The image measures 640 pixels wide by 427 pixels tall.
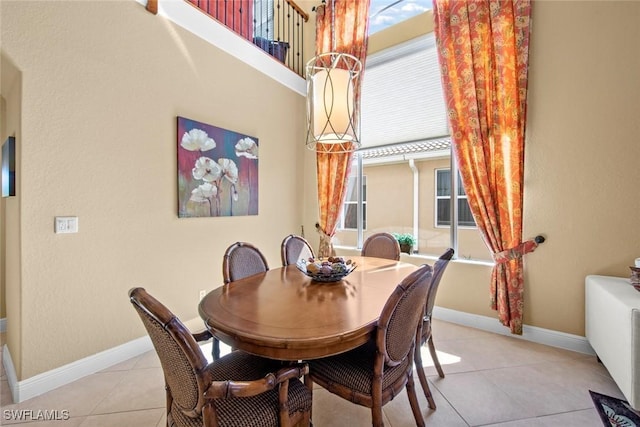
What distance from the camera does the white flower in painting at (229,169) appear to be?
2.99 meters

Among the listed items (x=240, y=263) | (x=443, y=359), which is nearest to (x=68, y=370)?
(x=240, y=263)

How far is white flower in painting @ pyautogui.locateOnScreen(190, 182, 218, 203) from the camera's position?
2746mm

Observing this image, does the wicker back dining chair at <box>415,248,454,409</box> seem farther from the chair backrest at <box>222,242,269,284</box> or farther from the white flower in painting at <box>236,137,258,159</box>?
the white flower in painting at <box>236,137,258,159</box>

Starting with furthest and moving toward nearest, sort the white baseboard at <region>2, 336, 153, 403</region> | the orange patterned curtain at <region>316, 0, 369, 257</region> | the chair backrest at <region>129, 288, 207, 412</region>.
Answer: the orange patterned curtain at <region>316, 0, 369, 257</region> → the white baseboard at <region>2, 336, 153, 403</region> → the chair backrest at <region>129, 288, 207, 412</region>

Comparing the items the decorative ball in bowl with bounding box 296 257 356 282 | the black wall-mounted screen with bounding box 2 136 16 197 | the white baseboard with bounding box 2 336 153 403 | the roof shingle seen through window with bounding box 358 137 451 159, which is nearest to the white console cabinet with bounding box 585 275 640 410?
the decorative ball in bowl with bounding box 296 257 356 282

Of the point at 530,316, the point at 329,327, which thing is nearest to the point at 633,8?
the point at 530,316

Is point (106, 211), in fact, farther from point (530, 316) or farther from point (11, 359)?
point (530, 316)

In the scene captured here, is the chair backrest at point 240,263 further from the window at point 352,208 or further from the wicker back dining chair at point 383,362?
the window at point 352,208

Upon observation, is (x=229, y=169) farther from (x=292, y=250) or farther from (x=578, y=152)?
(x=578, y=152)

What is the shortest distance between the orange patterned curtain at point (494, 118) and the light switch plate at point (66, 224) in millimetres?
3350

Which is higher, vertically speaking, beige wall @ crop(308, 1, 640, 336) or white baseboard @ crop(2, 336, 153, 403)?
beige wall @ crop(308, 1, 640, 336)

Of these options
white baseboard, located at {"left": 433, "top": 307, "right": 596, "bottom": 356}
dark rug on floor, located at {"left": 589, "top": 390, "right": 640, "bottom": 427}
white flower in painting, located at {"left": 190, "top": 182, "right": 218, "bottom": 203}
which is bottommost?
dark rug on floor, located at {"left": 589, "top": 390, "right": 640, "bottom": 427}

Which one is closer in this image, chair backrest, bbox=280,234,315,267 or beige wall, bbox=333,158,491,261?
chair backrest, bbox=280,234,315,267

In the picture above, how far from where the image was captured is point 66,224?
6.47 ft
